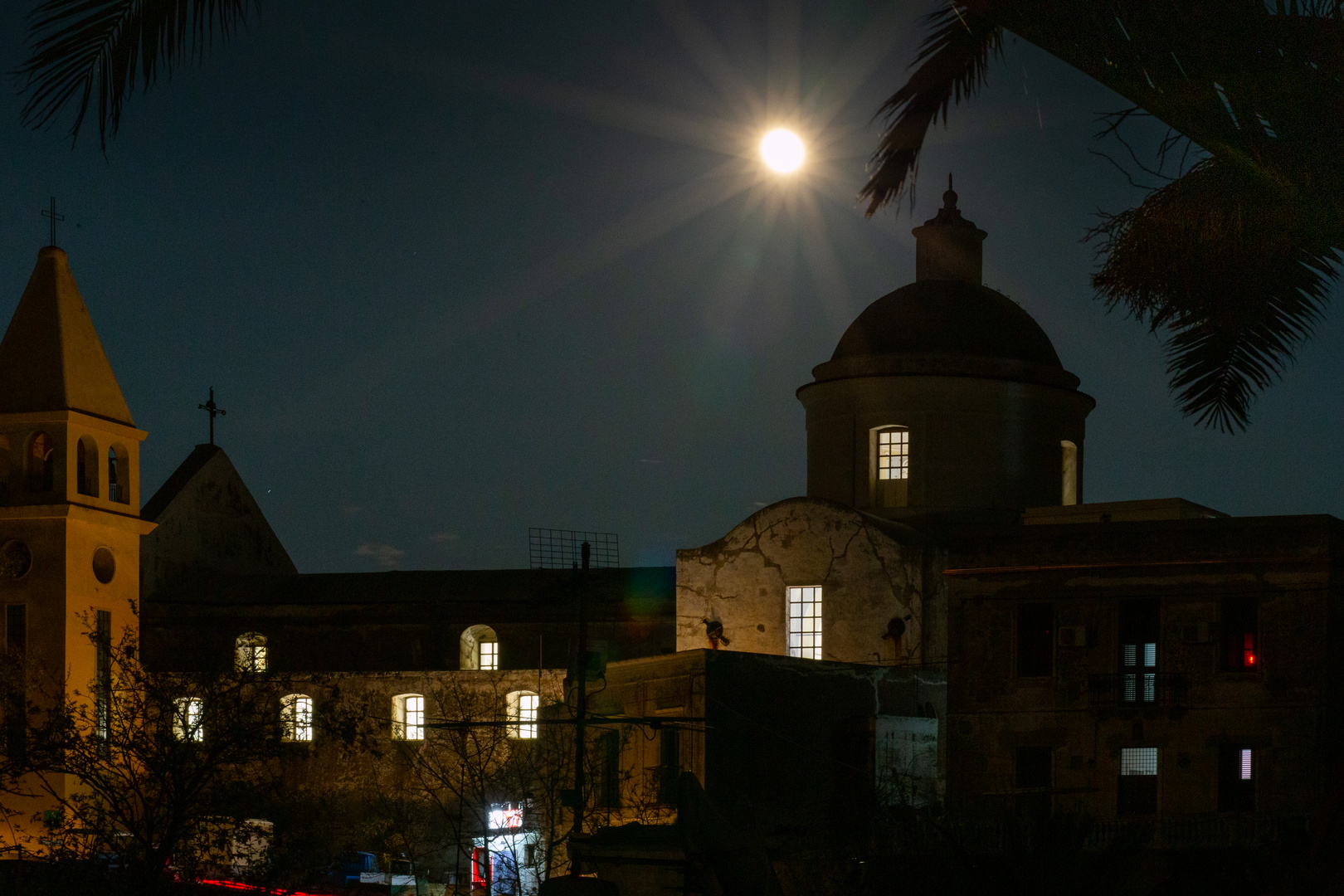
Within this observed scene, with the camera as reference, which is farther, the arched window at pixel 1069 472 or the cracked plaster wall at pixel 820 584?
the arched window at pixel 1069 472

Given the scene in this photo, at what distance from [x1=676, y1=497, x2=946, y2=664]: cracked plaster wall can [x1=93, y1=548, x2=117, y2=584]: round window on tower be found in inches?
659

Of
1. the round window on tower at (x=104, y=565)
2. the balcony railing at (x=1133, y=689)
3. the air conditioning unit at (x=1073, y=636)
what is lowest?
the balcony railing at (x=1133, y=689)

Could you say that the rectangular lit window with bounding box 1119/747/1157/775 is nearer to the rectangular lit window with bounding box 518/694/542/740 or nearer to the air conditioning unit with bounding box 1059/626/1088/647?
the air conditioning unit with bounding box 1059/626/1088/647

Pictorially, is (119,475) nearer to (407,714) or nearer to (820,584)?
(407,714)

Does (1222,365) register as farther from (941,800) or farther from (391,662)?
(391,662)

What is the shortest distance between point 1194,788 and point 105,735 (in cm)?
2378

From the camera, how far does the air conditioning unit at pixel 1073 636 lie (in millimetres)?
24891

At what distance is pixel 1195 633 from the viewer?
24391mm

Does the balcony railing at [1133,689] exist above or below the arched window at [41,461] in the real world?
below

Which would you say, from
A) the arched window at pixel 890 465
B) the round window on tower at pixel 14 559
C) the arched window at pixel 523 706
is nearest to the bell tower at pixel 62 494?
the round window on tower at pixel 14 559

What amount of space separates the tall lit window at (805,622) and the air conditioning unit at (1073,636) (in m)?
4.04

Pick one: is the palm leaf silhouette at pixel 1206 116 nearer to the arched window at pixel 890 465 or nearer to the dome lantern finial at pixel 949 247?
the arched window at pixel 890 465

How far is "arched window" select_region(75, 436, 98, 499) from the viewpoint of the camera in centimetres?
3900

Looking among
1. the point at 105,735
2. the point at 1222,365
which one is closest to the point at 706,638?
the point at 105,735
